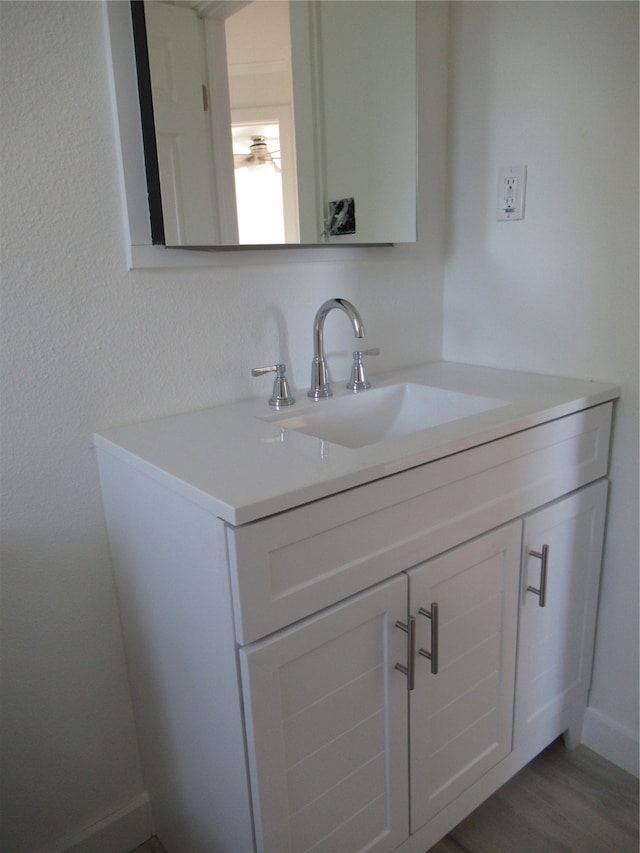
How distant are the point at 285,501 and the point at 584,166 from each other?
98 centimetres

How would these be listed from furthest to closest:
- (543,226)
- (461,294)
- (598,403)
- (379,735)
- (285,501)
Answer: (461,294)
(543,226)
(598,403)
(379,735)
(285,501)

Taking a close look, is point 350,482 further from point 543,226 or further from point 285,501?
point 543,226

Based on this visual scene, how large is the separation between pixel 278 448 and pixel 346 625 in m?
0.28

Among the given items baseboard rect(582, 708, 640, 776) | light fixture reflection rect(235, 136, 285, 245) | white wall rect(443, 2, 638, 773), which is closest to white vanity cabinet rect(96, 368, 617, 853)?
white wall rect(443, 2, 638, 773)

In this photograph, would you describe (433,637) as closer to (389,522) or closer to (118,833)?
(389,522)

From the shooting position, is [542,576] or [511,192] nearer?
[542,576]

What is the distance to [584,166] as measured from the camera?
48.2 inches

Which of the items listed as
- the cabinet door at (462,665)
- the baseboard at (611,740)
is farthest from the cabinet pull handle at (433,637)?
the baseboard at (611,740)

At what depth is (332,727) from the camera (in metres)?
0.90

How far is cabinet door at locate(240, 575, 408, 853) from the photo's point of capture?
2.68ft

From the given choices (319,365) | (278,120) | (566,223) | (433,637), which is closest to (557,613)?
(433,637)

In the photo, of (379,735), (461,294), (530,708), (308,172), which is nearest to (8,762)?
(379,735)

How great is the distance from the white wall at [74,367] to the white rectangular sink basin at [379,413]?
0.47ft

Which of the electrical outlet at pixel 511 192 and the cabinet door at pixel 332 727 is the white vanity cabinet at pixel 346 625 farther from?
the electrical outlet at pixel 511 192
